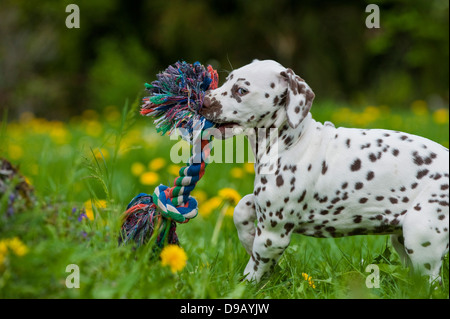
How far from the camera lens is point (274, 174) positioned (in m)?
2.60

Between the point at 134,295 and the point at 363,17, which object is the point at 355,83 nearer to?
the point at 363,17

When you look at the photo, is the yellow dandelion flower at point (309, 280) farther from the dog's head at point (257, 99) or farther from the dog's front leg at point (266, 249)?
the dog's head at point (257, 99)

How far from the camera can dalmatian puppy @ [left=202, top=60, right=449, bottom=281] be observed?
2488 millimetres

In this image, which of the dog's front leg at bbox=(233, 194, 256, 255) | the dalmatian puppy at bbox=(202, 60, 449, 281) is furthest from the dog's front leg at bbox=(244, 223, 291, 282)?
the dog's front leg at bbox=(233, 194, 256, 255)

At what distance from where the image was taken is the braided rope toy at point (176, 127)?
2.66 m

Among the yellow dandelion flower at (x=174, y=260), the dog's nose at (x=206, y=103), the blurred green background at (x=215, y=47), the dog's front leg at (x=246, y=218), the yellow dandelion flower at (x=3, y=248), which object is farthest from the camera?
the blurred green background at (x=215, y=47)

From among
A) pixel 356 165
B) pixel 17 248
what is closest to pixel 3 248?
pixel 17 248

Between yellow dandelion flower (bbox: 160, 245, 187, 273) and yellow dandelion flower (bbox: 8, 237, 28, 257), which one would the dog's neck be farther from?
yellow dandelion flower (bbox: 8, 237, 28, 257)

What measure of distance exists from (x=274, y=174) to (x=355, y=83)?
10.7m

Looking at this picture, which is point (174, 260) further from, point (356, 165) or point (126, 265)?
point (356, 165)

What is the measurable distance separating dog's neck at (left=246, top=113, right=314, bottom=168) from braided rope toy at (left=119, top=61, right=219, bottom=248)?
26cm

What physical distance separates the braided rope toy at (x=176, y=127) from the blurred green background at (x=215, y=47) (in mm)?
9185

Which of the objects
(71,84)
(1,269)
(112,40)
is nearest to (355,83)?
(112,40)

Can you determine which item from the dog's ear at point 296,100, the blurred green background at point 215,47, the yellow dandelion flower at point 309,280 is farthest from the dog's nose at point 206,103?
the blurred green background at point 215,47
